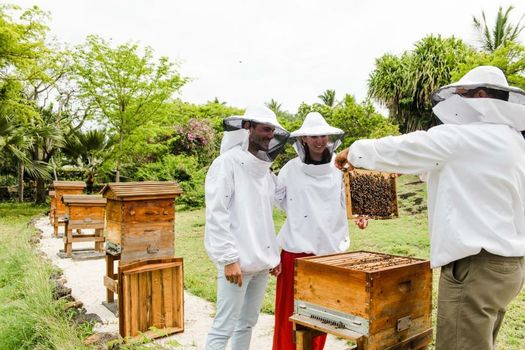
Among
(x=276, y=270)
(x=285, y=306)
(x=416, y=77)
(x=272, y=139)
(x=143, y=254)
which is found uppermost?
(x=416, y=77)

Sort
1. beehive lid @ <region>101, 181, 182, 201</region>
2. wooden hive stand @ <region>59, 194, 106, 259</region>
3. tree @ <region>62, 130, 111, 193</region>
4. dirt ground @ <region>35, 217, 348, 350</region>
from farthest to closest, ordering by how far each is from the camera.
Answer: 1. tree @ <region>62, 130, 111, 193</region>
2. wooden hive stand @ <region>59, 194, 106, 259</region>
3. beehive lid @ <region>101, 181, 182, 201</region>
4. dirt ground @ <region>35, 217, 348, 350</region>

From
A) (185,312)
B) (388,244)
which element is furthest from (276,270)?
(388,244)

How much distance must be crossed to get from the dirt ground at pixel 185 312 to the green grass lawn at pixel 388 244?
40 cm

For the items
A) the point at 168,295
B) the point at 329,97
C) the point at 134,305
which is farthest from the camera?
the point at 329,97

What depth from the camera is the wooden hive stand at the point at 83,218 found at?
8680 mm

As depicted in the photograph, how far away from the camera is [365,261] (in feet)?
8.79

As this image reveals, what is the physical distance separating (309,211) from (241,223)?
1.86ft

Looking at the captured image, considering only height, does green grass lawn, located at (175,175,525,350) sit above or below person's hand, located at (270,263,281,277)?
below

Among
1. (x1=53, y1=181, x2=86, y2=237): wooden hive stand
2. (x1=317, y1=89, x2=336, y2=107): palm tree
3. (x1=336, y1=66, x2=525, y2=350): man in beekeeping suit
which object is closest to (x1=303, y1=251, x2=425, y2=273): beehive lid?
(x1=336, y1=66, x2=525, y2=350): man in beekeeping suit

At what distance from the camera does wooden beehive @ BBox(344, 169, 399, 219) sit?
3408mm

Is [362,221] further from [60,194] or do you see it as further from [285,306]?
[60,194]

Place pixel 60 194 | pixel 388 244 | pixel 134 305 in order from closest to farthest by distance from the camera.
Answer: pixel 134 305
pixel 388 244
pixel 60 194

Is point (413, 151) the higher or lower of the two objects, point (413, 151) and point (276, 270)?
the higher

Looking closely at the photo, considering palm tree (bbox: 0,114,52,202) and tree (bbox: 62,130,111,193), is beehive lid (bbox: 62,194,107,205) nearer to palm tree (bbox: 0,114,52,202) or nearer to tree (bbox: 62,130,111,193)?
palm tree (bbox: 0,114,52,202)
